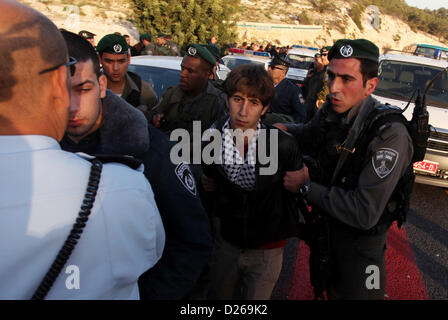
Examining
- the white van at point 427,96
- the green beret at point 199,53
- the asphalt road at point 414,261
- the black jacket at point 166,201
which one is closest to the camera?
the black jacket at point 166,201

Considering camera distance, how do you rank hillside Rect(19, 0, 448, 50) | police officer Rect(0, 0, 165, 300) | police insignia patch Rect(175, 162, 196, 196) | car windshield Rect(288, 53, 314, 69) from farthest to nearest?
hillside Rect(19, 0, 448, 50) → car windshield Rect(288, 53, 314, 69) → police insignia patch Rect(175, 162, 196, 196) → police officer Rect(0, 0, 165, 300)

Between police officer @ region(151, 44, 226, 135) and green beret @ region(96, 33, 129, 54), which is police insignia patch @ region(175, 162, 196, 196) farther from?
green beret @ region(96, 33, 129, 54)

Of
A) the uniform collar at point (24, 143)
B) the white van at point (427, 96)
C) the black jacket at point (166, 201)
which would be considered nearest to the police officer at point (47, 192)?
the uniform collar at point (24, 143)

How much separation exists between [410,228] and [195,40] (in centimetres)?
1326

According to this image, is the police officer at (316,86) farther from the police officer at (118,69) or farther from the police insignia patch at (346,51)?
the police insignia patch at (346,51)

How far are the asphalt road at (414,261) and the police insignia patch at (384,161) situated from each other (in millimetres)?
1654

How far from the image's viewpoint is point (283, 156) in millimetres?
1945

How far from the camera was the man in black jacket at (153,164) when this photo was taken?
1.28 metres

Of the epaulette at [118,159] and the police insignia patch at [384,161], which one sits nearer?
the epaulette at [118,159]

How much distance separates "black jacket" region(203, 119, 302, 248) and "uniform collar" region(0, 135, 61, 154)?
1347 mm

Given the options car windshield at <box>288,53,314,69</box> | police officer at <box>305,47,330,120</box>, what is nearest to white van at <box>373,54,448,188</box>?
police officer at <box>305,47,330,120</box>

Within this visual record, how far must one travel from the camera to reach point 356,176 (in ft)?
6.04

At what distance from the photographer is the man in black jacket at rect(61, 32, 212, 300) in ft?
4.20

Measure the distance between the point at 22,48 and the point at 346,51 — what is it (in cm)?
182
